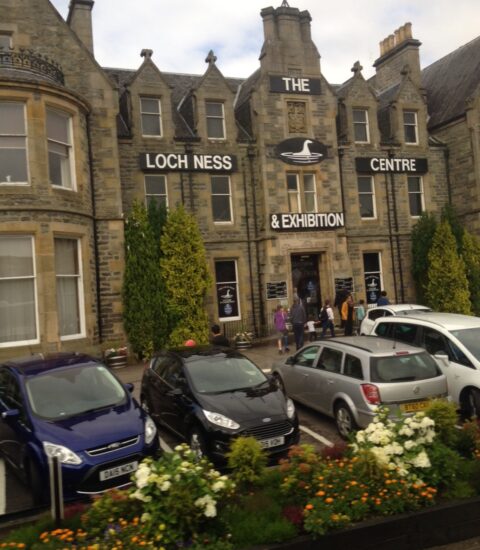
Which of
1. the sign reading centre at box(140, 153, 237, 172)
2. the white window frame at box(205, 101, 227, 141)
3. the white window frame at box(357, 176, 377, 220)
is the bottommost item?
the white window frame at box(357, 176, 377, 220)

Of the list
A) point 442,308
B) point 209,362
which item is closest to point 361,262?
point 442,308

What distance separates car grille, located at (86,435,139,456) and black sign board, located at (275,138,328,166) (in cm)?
1693

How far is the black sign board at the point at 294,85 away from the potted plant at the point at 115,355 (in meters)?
12.4

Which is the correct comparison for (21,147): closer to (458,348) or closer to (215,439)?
(215,439)

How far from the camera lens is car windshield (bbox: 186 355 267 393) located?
884cm

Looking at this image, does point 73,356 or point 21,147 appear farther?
point 21,147

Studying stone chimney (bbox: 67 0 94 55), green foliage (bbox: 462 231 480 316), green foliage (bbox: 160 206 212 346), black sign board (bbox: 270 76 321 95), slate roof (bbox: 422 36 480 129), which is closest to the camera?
green foliage (bbox: 160 206 212 346)

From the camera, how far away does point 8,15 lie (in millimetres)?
17172

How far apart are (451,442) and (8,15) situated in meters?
18.1

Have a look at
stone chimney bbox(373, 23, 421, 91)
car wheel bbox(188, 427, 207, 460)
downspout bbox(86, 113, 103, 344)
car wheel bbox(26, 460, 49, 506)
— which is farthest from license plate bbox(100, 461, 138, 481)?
stone chimney bbox(373, 23, 421, 91)

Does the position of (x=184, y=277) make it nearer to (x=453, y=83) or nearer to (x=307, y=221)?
(x=307, y=221)

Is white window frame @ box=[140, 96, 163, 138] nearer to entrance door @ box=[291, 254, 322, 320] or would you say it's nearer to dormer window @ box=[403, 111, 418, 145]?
entrance door @ box=[291, 254, 322, 320]

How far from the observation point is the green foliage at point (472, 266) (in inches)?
936

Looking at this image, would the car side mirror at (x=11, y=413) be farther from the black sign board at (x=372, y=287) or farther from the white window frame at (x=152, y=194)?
the black sign board at (x=372, y=287)
